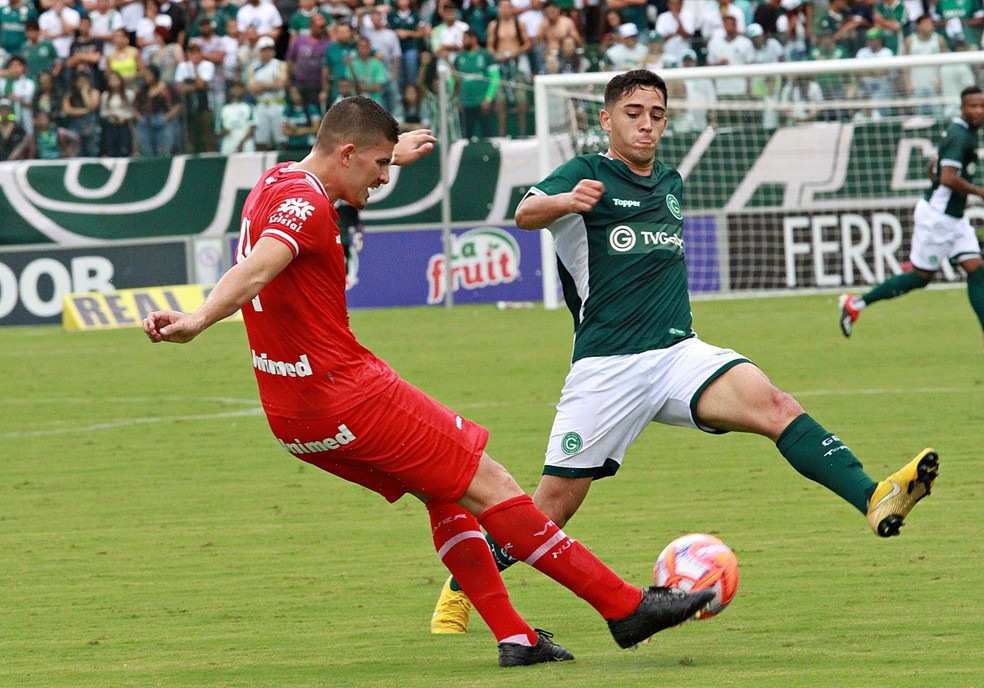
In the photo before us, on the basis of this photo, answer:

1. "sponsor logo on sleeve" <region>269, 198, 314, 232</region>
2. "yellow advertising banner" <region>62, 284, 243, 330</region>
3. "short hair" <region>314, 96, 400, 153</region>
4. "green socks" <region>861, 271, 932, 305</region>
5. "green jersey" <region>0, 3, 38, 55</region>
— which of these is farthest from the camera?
"green jersey" <region>0, 3, 38, 55</region>

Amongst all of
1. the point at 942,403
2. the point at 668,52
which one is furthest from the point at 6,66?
the point at 942,403

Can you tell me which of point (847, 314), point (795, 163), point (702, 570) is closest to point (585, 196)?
point (702, 570)

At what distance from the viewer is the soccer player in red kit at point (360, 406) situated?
5.23 meters

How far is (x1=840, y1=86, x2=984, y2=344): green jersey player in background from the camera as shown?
14.8m

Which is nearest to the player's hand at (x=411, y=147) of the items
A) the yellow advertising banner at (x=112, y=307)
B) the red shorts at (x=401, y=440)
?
the red shorts at (x=401, y=440)

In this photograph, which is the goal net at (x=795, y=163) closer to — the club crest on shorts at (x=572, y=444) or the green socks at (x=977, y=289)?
the green socks at (x=977, y=289)

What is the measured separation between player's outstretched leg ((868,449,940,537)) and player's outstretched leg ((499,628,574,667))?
1.17 m

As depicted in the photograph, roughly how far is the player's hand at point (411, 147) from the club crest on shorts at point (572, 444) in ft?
3.91

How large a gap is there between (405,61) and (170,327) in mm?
19934

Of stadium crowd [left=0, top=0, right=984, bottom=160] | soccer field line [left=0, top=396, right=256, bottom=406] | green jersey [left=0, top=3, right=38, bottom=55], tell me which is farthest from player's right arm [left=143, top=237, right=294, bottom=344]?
green jersey [left=0, top=3, right=38, bottom=55]

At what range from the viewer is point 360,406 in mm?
5270

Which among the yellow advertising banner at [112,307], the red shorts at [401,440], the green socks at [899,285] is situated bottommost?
the yellow advertising banner at [112,307]

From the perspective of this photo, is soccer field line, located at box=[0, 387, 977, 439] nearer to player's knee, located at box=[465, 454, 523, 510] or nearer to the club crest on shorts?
the club crest on shorts

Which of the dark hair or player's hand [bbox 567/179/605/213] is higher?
the dark hair
